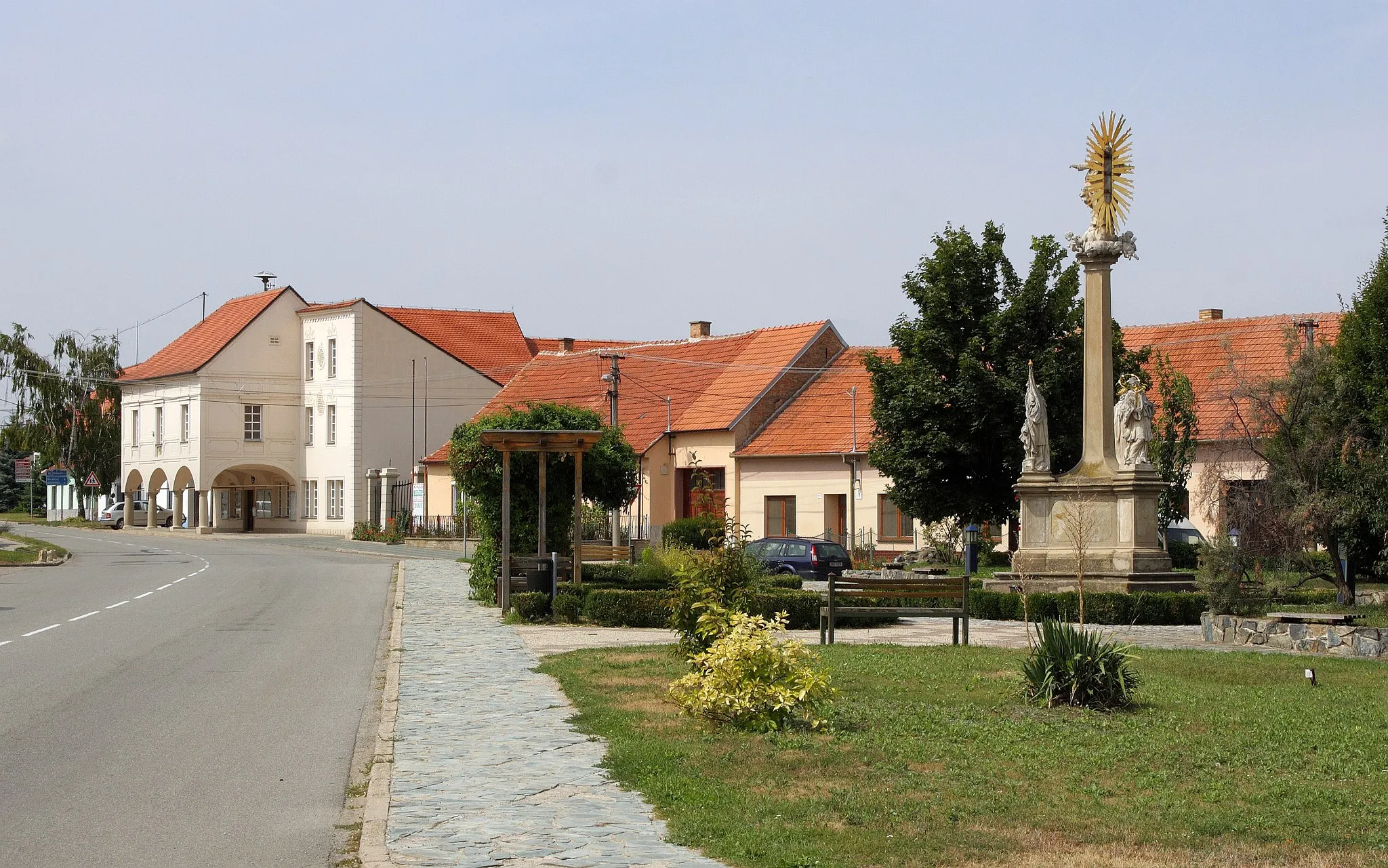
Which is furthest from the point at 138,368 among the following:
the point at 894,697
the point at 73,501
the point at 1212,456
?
the point at 894,697

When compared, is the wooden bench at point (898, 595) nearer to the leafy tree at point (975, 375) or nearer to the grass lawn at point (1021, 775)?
the grass lawn at point (1021, 775)

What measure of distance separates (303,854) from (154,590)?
24.3 m

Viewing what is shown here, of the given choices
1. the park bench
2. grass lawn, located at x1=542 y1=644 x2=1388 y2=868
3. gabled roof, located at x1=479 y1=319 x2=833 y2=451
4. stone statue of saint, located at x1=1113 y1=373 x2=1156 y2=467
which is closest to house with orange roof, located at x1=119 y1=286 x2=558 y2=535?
gabled roof, located at x1=479 y1=319 x2=833 y2=451

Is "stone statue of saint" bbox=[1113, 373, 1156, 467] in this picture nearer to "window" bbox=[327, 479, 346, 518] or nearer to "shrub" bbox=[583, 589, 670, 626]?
"shrub" bbox=[583, 589, 670, 626]

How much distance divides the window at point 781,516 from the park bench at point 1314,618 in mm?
29362

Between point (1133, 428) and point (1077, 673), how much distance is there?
518 inches

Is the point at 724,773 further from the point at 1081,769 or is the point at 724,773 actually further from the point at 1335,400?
the point at 1335,400

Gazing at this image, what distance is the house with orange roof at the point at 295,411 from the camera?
65875 mm

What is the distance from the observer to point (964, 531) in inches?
1565

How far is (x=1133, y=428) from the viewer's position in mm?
23781

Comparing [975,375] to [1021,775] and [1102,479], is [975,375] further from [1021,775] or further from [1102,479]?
[1021,775]

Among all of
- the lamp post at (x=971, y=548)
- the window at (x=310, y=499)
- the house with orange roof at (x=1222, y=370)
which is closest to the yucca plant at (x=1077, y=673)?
the house with orange roof at (x=1222, y=370)

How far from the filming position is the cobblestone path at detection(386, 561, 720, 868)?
6.96 meters

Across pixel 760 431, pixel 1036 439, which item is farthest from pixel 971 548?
pixel 760 431
